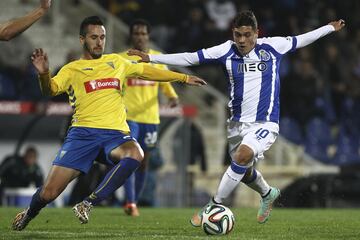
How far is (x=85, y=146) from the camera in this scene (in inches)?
422

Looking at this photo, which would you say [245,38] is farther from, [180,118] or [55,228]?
[180,118]

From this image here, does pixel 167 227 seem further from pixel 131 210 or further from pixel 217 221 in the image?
pixel 131 210

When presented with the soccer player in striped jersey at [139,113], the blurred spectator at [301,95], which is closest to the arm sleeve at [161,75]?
the soccer player in striped jersey at [139,113]

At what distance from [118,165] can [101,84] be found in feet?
3.04

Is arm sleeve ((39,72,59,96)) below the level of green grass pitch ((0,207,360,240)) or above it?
above

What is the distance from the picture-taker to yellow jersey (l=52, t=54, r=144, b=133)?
35.7 feet

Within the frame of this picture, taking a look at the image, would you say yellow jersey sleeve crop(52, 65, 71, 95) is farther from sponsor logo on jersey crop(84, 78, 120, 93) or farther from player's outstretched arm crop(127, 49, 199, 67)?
player's outstretched arm crop(127, 49, 199, 67)

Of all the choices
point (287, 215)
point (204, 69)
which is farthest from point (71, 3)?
point (287, 215)

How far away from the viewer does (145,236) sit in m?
10.2

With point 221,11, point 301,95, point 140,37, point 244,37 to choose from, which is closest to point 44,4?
point 244,37

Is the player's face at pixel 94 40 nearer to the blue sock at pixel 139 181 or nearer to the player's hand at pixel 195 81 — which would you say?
the player's hand at pixel 195 81

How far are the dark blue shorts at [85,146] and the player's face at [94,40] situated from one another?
0.84 metres

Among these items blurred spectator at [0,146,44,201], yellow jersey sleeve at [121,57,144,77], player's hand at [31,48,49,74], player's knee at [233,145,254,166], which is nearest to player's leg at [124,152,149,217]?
yellow jersey sleeve at [121,57,144,77]

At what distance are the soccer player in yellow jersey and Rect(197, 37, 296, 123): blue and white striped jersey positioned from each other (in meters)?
0.70
